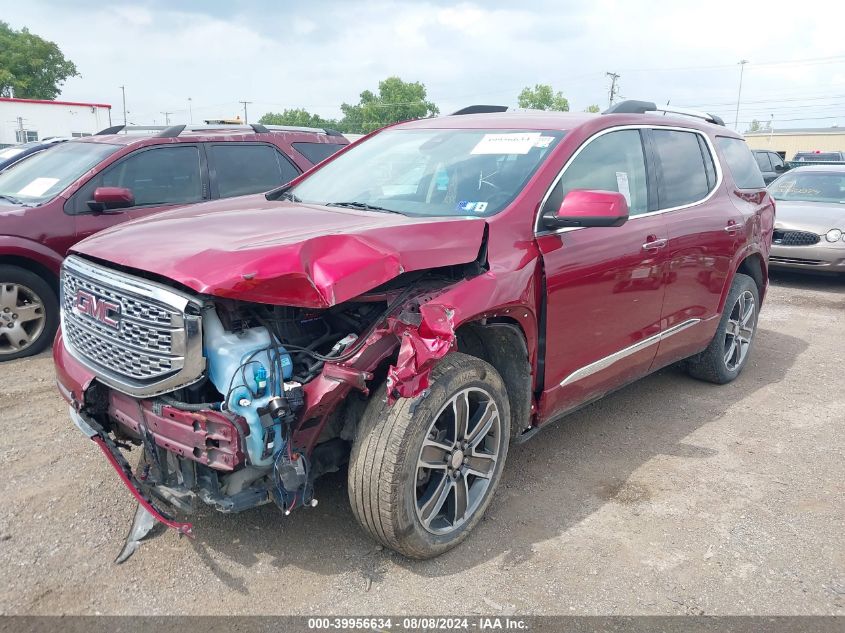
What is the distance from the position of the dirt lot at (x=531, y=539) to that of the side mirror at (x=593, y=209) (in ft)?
4.74

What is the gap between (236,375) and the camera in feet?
8.09

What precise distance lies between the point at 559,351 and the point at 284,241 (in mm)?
1531

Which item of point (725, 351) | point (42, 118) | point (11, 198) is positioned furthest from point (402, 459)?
point (42, 118)

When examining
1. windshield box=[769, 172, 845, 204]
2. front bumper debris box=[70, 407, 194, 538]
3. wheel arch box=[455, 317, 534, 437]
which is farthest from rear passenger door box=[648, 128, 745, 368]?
windshield box=[769, 172, 845, 204]

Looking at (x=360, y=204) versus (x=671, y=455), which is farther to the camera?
(x=671, y=455)

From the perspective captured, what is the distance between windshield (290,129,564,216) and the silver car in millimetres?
7020

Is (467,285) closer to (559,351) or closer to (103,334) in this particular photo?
(559,351)

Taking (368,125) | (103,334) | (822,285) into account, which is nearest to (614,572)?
(103,334)

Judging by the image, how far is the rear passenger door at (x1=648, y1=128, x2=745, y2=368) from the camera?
13.7ft

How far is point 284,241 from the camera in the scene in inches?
Answer: 103

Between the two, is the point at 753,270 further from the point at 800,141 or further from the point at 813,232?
the point at 800,141

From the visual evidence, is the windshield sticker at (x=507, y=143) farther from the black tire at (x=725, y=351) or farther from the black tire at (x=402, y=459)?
the black tire at (x=725, y=351)

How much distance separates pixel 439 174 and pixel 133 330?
5.85ft

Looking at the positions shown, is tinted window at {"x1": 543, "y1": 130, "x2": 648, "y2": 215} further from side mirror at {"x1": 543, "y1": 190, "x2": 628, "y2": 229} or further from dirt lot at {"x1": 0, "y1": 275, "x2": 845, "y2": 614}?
dirt lot at {"x1": 0, "y1": 275, "x2": 845, "y2": 614}
